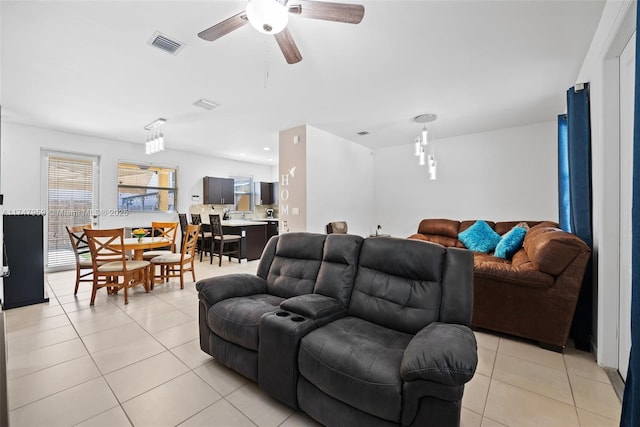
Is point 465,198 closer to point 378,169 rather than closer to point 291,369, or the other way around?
point 378,169

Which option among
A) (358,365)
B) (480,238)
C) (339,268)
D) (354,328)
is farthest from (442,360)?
(480,238)

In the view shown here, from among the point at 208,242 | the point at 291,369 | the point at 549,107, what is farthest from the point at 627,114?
the point at 208,242

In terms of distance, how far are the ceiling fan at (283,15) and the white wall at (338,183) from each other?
286cm

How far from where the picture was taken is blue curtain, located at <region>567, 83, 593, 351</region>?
7.79 ft

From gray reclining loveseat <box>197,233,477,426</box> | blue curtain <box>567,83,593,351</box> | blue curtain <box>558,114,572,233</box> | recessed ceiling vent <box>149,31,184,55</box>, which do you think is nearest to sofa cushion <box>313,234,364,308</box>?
gray reclining loveseat <box>197,233,477,426</box>

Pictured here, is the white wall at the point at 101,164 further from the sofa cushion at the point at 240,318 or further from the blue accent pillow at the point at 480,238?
the blue accent pillow at the point at 480,238

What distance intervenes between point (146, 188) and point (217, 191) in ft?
5.30

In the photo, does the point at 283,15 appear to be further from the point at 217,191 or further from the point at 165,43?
the point at 217,191

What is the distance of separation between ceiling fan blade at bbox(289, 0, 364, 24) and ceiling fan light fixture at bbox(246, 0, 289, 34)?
225 millimetres

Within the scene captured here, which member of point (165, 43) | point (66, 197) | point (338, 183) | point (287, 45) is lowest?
point (66, 197)

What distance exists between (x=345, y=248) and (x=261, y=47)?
1974 millimetres

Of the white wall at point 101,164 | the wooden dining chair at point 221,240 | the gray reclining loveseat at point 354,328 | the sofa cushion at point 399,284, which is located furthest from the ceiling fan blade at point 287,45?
the white wall at point 101,164

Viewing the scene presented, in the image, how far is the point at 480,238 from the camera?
4.10m

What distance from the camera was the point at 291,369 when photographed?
61.7 inches
